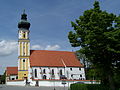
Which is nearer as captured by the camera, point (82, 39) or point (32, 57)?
point (82, 39)

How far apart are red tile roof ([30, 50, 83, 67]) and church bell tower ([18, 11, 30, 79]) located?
198 cm

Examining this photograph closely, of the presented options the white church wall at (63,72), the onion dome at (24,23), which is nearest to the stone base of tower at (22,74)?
the white church wall at (63,72)

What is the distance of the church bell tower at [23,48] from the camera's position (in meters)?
49.3

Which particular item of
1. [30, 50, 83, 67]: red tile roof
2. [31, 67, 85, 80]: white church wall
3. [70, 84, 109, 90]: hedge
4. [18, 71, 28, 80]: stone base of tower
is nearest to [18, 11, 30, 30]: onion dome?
[30, 50, 83, 67]: red tile roof

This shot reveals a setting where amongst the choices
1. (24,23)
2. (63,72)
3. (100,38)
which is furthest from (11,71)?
(100,38)

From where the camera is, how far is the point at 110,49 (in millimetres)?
13945

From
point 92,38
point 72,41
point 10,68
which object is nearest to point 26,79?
point 10,68

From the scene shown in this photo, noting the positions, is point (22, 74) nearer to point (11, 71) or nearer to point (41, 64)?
point (41, 64)

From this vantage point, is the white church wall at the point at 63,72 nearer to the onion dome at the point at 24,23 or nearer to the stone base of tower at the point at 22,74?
the stone base of tower at the point at 22,74

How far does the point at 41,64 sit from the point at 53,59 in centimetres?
456

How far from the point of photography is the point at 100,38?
46.4 feet

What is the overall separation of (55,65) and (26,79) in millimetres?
9437

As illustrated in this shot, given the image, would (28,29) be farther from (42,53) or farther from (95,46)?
(95,46)

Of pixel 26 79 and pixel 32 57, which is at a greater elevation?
pixel 32 57
